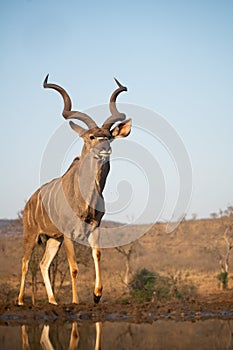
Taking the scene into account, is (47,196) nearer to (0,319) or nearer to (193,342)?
(0,319)

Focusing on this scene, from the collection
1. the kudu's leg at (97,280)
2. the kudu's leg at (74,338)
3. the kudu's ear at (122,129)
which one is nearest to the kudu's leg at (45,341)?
the kudu's leg at (74,338)

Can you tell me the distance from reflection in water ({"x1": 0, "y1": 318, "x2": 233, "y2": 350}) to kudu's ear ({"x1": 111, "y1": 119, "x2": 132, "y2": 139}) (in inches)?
158

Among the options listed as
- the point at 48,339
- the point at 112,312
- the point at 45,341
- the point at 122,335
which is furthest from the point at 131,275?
the point at 45,341

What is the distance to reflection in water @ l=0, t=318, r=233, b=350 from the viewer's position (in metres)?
6.80

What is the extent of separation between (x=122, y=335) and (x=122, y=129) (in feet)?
17.0

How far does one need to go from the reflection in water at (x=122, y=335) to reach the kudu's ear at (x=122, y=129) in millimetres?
4007

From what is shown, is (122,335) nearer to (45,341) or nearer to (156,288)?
(45,341)

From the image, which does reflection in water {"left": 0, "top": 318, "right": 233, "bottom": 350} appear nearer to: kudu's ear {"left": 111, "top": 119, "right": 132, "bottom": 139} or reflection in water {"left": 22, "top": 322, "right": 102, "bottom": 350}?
reflection in water {"left": 22, "top": 322, "right": 102, "bottom": 350}

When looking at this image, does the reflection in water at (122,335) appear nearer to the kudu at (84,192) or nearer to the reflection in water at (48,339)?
the reflection in water at (48,339)

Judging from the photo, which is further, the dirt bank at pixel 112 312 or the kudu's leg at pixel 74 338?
the dirt bank at pixel 112 312

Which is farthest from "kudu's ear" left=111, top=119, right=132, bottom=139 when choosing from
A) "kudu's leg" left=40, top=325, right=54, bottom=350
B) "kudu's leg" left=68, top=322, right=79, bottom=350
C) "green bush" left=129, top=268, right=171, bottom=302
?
"green bush" left=129, top=268, right=171, bottom=302

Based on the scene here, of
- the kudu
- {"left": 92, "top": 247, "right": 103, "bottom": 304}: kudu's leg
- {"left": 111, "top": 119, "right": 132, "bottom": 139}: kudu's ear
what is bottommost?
{"left": 92, "top": 247, "right": 103, "bottom": 304}: kudu's leg

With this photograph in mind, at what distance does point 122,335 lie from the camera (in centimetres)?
766

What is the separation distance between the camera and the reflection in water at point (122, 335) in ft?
22.3
